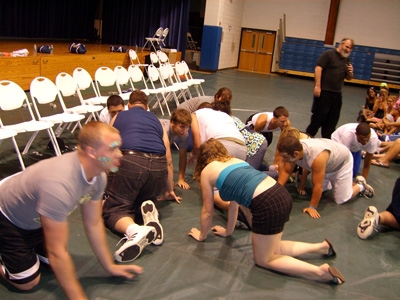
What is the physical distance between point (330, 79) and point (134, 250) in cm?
395

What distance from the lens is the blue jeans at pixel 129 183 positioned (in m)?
3.06

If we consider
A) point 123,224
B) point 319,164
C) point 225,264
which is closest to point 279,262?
point 225,264

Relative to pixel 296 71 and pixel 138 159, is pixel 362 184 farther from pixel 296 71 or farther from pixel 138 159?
pixel 296 71

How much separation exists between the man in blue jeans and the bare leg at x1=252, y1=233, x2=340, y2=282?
742 mm

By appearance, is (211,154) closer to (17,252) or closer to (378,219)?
(17,252)

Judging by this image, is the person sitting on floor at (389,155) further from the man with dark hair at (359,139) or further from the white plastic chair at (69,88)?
the white plastic chair at (69,88)

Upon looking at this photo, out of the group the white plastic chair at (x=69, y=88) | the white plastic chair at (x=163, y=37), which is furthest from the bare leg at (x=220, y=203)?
the white plastic chair at (x=163, y=37)

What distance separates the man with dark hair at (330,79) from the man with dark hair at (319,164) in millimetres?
1706

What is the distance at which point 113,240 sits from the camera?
118 inches

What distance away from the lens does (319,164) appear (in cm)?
366

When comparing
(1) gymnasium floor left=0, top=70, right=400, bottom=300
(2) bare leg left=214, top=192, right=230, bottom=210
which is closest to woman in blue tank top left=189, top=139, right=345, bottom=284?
(1) gymnasium floor left=0, top=70, right=400, bottom=300

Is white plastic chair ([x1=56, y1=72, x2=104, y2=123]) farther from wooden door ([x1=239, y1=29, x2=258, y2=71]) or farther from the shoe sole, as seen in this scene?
wooden door ([x1=239, y1=29, x2=258, y2=71])

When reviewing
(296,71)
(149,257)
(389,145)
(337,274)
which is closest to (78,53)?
(389,145)

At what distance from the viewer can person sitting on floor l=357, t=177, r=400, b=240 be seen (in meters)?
3.43
